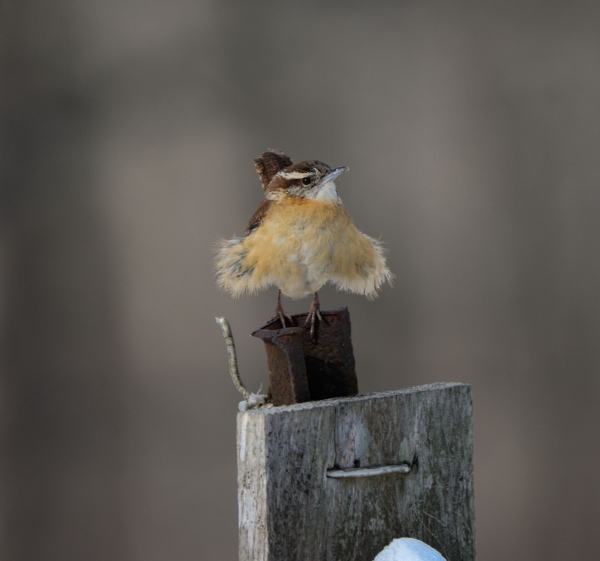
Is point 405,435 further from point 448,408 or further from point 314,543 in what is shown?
point 314,543

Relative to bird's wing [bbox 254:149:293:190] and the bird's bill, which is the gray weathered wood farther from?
bird's wing [bbox 254:149:293:190]

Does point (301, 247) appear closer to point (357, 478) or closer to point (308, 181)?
point (308, 181)

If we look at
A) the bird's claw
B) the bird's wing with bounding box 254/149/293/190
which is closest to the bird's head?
the bird's wing with bounding box 254/149/293/190

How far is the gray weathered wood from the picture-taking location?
4.20 ft

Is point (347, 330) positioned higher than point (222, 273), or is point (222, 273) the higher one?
point (222, 273)

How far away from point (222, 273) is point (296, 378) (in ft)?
2.17

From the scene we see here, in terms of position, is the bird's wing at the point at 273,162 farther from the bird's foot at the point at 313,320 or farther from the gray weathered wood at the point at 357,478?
the gray weathered wood at the point at 357,478

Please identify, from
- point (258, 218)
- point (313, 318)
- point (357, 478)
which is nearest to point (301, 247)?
point (258, 218)

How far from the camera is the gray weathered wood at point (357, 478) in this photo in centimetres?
128

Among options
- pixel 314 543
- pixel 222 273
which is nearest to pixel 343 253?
pixel 222 273

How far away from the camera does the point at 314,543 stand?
131 centimetres

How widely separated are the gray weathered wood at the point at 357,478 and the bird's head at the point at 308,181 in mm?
→ 712

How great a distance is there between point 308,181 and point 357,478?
2.98 feet

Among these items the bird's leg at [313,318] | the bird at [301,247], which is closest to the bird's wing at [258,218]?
the bird at [301,247]
